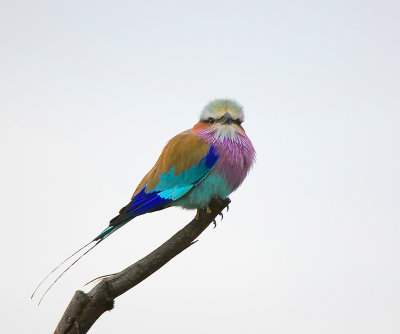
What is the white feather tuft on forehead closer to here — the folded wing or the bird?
the bird

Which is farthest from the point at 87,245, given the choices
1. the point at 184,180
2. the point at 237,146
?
the point at 237,146

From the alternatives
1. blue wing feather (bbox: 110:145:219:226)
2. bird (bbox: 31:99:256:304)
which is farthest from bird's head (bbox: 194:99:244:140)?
blue wing feather (bbox: 110:145:219:226)

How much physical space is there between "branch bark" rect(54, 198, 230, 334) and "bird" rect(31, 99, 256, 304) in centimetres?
25

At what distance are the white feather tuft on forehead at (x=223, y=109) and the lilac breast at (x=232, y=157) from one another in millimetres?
153

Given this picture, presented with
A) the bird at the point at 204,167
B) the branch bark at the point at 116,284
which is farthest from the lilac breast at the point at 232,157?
the branch bark at the point at 116,284

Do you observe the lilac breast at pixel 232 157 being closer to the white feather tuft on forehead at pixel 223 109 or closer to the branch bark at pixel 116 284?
the white feather tuft on forehead at pixel 223 109

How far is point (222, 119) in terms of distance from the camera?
183 inches

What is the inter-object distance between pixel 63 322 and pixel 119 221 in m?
0.85

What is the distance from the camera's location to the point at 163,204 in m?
4.57

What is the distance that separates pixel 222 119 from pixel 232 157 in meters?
0.33

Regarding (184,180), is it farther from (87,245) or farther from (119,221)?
(87,245)

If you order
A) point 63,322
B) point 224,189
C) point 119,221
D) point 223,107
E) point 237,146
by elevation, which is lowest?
point 63,322

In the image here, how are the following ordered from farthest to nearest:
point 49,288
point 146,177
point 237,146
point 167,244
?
1. point 146,177
2. point 237,146
3. point 167,244
4. point 49,288

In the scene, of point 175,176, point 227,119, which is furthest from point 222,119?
point 175,176
